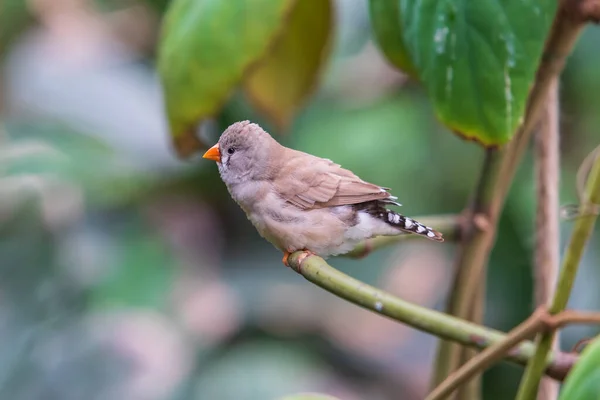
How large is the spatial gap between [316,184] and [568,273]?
0.79 feet

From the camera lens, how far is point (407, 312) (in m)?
0.53

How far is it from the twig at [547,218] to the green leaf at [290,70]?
310 millimetres

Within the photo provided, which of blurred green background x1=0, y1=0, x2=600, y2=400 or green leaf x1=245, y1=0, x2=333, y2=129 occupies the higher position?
green leaf x1=245, y1=0, x2=333, y2=129

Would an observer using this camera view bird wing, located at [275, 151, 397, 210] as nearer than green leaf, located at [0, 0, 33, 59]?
Yes

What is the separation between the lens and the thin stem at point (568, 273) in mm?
539

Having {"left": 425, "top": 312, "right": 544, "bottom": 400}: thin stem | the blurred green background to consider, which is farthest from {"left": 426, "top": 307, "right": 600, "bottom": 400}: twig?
the blurred green background

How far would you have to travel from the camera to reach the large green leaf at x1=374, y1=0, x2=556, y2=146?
2.05ft

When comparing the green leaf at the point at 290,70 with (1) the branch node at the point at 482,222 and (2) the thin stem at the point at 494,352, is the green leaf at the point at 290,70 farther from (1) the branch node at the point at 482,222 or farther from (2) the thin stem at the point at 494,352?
(2) the thin stem at the point at 494,352

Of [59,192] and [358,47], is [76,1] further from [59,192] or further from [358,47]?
[358,47]

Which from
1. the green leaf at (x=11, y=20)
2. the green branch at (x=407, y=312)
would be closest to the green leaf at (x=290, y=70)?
the green branch at (x=407, y=312)

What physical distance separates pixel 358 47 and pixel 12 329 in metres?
1.03

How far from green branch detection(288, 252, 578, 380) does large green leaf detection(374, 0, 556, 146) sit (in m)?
0.16

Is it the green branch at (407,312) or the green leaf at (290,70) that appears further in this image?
the green leaf at (290,70)

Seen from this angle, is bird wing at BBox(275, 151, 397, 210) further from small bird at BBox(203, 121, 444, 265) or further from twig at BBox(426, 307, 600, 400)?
twig at BBox(426, 307, 600, 400)
